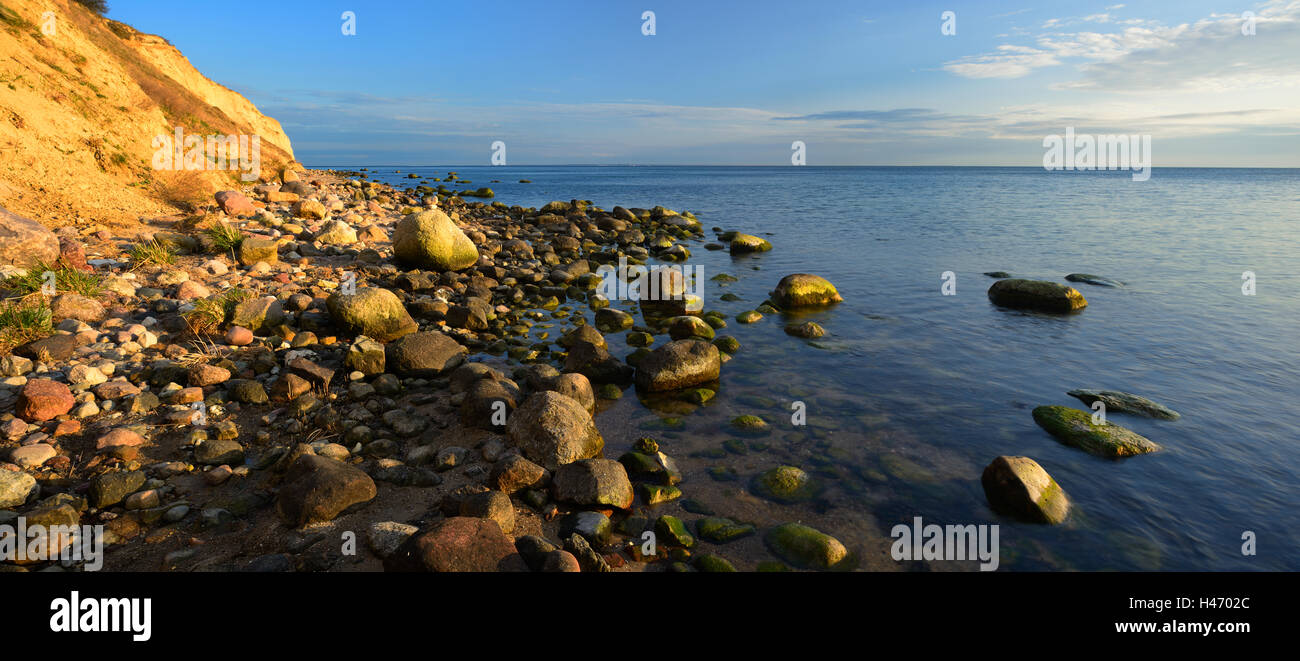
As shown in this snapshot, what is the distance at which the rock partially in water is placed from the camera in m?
8.73

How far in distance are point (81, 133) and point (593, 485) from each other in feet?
57.3

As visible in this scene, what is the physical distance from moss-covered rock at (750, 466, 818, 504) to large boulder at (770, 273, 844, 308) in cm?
862

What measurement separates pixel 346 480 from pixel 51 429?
363 centimetres

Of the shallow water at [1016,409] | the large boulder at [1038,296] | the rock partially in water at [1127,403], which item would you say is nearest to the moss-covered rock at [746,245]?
the shallow water at [1016,409]

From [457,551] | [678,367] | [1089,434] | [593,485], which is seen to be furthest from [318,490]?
[1089,434]

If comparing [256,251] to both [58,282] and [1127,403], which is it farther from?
[1127,403]

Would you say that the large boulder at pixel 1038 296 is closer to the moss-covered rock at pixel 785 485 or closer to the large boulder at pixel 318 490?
the moss-covered rock at pixel 785 485

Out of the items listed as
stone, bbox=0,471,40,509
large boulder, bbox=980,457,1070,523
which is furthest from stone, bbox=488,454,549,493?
large boulder, bbox=980,457,1070,523

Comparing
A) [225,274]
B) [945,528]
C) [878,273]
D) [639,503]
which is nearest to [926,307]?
[878,273]

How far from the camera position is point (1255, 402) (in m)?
9.34

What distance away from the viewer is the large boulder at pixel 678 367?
30.3 feet

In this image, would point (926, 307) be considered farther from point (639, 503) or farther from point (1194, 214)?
point (1194, 214)

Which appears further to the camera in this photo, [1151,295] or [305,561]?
[1151,295]

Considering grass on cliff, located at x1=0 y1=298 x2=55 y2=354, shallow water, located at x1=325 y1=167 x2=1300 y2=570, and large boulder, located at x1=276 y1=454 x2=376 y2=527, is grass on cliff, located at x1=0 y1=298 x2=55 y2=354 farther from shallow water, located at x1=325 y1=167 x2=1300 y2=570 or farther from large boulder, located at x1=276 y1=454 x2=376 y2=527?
shallow water, located at x1=325 y1=167 x2=1300 y2=570
